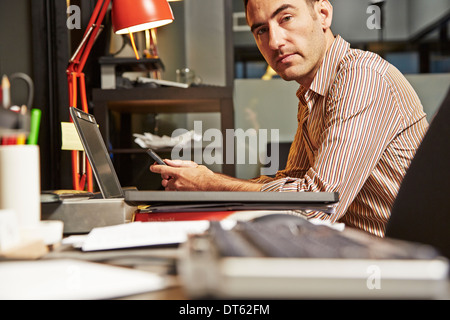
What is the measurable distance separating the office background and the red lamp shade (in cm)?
60

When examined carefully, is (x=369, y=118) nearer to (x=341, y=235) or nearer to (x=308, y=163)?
(x=308, y=163)

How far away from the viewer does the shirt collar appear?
4.30 feet

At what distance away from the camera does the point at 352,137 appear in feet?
3.47

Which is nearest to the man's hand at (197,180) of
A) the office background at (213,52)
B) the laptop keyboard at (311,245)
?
the laptop keyboard at (311,245)

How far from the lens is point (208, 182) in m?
1.20

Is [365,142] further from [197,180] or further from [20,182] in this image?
Result: [20,182]

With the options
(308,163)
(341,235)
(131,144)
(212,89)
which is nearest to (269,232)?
(341,235)

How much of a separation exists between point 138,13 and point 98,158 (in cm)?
104

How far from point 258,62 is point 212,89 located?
1.69 m

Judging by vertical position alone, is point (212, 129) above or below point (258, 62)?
below

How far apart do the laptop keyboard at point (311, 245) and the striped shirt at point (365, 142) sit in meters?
0.63

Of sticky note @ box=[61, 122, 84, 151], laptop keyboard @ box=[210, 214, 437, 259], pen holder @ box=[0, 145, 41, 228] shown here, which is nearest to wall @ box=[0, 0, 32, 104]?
sticky note @ box=[61, 122, 84, 151]

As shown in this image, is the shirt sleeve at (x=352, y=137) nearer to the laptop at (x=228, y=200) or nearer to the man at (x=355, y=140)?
the man at (x=355, y=140)
